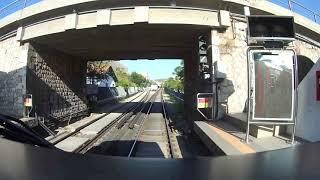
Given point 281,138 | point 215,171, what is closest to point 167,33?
point 281,138

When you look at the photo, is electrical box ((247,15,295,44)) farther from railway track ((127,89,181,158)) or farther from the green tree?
the green tree

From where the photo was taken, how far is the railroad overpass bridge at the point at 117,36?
49.4 feet

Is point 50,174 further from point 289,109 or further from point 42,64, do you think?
point 42,64

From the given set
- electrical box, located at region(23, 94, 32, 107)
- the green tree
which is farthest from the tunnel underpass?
the green tree

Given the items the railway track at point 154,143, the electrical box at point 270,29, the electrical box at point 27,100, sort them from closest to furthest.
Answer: the electrical box at point 270,29 → the railway track at point 154,143 → the electrical box at point 27,100

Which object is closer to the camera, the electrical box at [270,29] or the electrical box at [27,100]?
the electrical box at [270,29]

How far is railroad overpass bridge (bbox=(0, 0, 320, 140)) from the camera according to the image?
15.0 m

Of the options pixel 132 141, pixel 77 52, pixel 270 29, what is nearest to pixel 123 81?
pixel 77 52

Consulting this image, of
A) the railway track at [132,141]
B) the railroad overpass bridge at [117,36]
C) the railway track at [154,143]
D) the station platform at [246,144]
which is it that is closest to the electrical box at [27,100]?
the railroad overpass bridge at [117,36]

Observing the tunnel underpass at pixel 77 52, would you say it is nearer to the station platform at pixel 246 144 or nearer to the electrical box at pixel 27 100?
the electrical box at pixel 27 100

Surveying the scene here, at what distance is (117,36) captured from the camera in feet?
59.7

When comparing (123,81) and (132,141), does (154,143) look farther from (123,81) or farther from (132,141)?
(123,81)

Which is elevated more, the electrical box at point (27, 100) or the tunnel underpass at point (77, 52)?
the tunnel underpass at point (77, 52)

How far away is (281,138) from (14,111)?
13779mm
